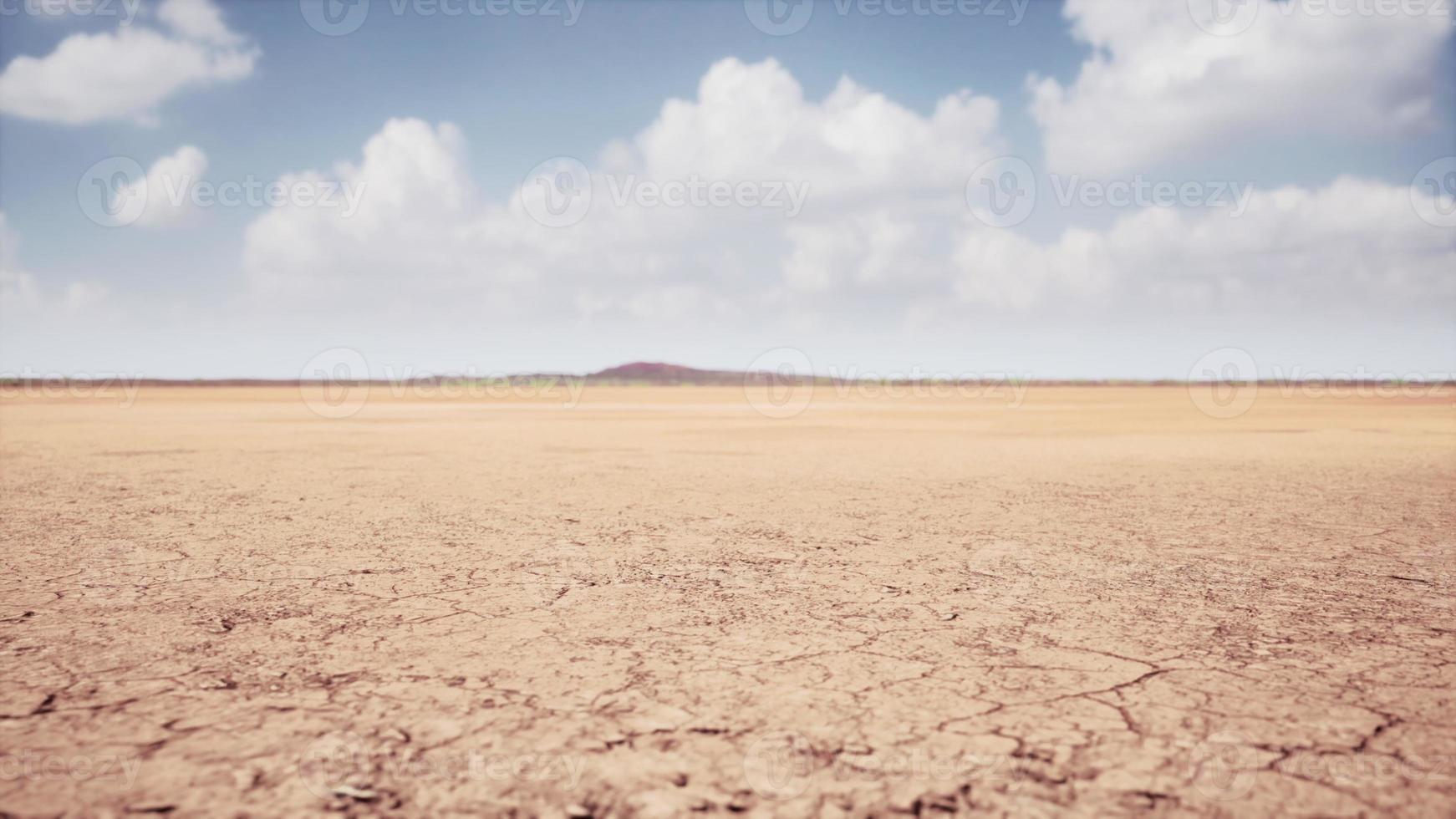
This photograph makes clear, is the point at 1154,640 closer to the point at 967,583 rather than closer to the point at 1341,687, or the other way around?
the point at 1341,687

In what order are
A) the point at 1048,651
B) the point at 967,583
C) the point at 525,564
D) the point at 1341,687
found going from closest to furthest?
the point at 1341,687 < the point at 1048,651 < the point at 967,583 < the point at 525,564

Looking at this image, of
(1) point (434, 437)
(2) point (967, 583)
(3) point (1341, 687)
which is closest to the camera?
(3) point (1341, 687)

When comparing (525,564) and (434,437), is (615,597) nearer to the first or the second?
(525,564)

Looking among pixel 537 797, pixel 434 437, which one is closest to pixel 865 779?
pixel 537 797

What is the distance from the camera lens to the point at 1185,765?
2152 mm

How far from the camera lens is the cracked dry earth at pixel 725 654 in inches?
81.1

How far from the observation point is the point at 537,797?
1989mm

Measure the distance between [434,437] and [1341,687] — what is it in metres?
15.0

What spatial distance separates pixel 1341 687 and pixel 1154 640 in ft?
2.14

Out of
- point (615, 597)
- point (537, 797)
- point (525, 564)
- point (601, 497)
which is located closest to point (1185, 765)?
point (537, 797)

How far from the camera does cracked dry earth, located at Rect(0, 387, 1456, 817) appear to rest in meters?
2.06

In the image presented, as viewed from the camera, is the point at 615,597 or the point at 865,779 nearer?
the point at 865,779

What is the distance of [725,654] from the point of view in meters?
3.04

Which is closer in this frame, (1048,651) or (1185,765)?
(1185,765)
